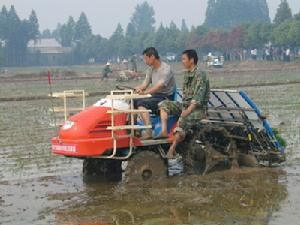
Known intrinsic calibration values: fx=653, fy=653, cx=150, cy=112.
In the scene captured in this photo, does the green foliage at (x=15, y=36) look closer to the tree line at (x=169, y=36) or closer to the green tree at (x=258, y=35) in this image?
the tree line at (x=169, y=36)

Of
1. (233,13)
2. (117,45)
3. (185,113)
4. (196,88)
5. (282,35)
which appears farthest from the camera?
(233,13)

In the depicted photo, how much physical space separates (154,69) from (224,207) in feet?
9.41

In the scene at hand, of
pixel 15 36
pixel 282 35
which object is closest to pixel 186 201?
pixel 282 35

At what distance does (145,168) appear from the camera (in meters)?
9.17

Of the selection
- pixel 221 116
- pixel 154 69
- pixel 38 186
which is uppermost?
pixel 154 69

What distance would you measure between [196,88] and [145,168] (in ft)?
4.42

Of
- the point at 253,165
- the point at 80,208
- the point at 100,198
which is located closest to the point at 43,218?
the point at 80,208

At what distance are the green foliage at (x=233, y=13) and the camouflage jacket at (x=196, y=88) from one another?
159275 mm

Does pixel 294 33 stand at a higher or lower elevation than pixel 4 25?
lower

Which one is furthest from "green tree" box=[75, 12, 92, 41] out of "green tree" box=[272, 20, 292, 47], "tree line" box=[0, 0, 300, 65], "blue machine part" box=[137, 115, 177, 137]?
"blue machine part" box=[137, 115, 177, 137]

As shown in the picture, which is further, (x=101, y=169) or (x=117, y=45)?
(x=117, y=45)

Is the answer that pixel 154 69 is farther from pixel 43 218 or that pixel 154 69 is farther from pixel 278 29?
pixel 278 29

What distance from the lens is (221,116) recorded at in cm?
1048

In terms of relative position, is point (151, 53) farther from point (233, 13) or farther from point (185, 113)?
point (233, 13)
